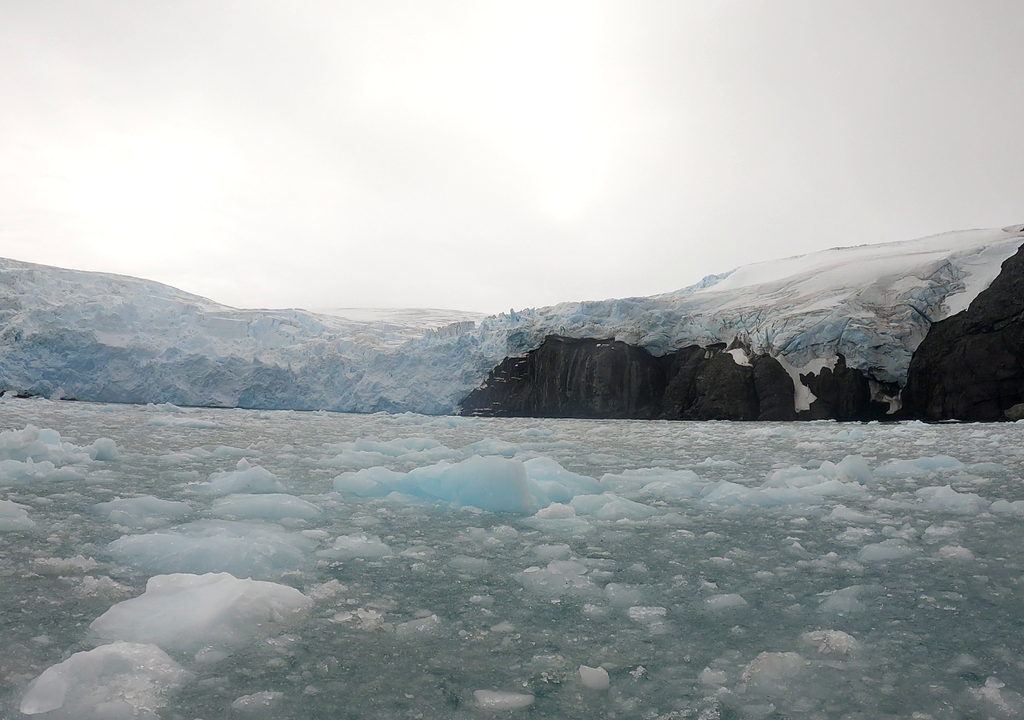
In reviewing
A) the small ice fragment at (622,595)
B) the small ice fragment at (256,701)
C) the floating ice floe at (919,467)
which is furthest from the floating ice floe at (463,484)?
the floating ice floe at (919,467)

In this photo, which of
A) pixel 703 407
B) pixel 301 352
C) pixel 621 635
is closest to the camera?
pixel 621 635

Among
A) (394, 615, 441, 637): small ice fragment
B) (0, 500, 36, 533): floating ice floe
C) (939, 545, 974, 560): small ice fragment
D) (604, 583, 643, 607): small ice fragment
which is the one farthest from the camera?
(0, 500, 36, 533): floating ice floe

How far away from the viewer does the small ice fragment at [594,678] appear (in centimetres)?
146

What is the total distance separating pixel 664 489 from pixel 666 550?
1.66 metres

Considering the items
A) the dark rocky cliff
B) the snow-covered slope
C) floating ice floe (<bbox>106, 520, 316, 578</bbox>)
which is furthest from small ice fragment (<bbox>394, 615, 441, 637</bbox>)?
the snow-covered slope

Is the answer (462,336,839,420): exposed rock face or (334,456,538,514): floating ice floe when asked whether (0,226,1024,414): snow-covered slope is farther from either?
(334,456,538,514): floating ice floe

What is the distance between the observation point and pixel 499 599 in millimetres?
2092

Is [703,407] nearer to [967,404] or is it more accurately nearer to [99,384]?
[967,404]

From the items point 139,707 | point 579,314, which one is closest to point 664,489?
point 139,707

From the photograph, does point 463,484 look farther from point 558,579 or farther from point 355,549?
point 558,579

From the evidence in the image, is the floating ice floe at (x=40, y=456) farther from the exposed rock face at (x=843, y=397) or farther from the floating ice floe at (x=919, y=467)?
the exposed rock face at (x=843, y=397)

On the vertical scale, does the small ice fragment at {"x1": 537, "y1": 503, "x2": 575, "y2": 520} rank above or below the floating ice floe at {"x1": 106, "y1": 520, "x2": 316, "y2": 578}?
below

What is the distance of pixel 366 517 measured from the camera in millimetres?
3357

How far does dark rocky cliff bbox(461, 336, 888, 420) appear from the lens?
2073 centimetres
